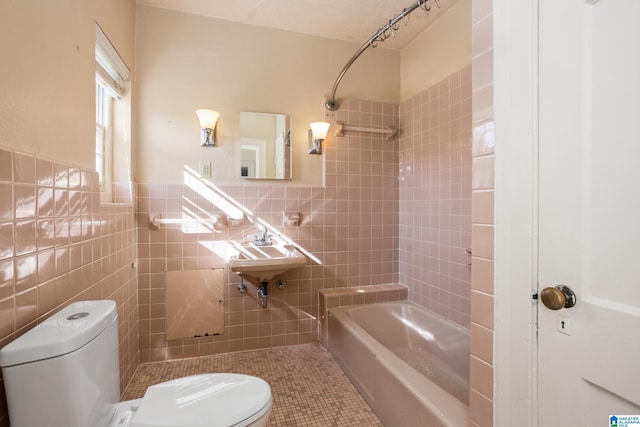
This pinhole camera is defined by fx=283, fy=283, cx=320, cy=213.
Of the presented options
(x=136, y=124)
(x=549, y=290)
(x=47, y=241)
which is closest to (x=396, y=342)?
(x=549, y=290)

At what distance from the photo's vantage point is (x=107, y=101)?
1.91 metres

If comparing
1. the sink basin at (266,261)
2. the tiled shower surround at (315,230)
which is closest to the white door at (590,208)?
the tiled shower surround at (315,230)

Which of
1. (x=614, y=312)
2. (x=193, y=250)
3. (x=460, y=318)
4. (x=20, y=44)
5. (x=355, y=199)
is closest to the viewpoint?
(x=614, y=312)

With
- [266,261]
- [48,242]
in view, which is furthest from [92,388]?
[266,261]

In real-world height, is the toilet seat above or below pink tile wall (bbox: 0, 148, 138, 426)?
below

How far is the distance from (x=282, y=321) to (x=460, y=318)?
1.35m

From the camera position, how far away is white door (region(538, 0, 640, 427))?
634 millimetres

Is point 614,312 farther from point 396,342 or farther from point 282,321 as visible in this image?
point 282,321

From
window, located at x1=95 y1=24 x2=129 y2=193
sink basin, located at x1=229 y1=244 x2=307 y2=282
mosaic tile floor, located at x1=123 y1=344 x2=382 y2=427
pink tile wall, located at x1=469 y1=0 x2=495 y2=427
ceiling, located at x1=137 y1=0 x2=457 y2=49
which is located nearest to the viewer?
pink tile wall, located at x1=469 y1=0 x2=495 y2=427

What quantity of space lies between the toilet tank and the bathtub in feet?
3.96

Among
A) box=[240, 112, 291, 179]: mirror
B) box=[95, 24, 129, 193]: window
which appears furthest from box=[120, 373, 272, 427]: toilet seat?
box=[240, 112, 291, 179]: mirror

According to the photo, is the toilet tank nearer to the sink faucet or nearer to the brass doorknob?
the sink faucet

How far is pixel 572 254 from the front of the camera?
28.6 inches

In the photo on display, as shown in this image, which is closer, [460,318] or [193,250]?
[460,318]
